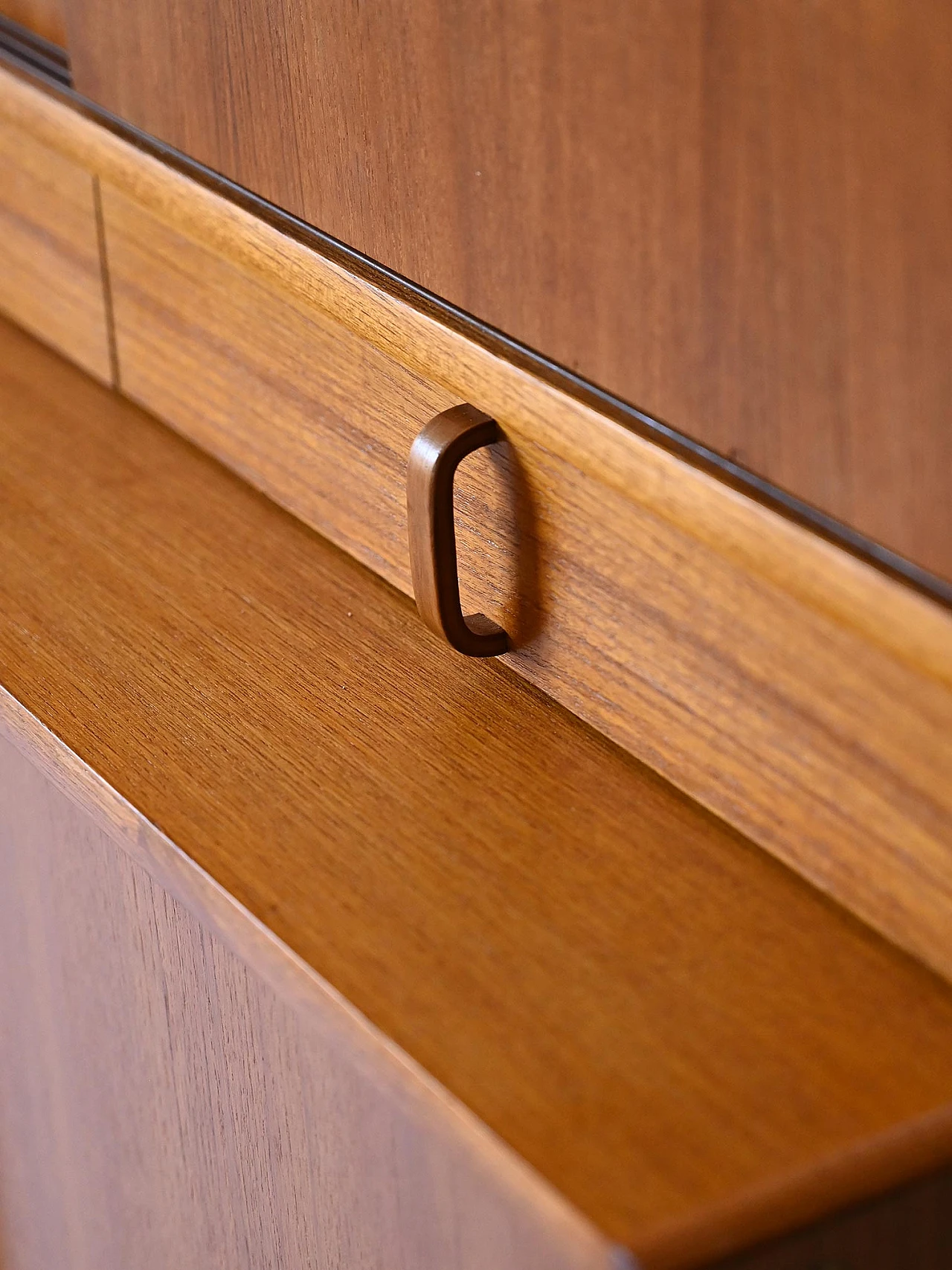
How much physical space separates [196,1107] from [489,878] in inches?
6.3

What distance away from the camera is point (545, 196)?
50cm

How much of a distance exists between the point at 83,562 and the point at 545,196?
28 cm

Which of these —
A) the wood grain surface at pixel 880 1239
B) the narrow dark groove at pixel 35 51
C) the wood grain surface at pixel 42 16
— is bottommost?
the wood grain surface at pixel 880 1239

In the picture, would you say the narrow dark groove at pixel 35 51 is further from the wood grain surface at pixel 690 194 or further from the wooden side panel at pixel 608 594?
the wood grain surface at pixel 690 194

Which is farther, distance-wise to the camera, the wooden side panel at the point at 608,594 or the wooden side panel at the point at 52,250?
the wooden side panel at the point at 52,250

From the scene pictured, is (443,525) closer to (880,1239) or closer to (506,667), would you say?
(506,667)

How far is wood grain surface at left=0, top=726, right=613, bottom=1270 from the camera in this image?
16.9 inches

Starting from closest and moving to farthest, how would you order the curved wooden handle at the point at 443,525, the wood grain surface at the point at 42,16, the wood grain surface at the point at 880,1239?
the wood grain surface at the point at 880,1239
the curved wooden handle at the point at 443,525
the wood grain surface at the point at 42,16

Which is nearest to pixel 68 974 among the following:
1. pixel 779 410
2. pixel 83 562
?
pixel 83 562

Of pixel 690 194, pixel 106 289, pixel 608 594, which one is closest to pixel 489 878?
pixel 608 594

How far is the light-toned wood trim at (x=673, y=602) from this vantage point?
44 centimetres

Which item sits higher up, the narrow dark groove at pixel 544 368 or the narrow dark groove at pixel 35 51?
the narrow dark groove at pixel 35 51

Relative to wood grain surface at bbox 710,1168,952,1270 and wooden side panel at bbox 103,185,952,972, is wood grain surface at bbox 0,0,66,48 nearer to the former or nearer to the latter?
wooden side panel at bbox 103,185,952,972

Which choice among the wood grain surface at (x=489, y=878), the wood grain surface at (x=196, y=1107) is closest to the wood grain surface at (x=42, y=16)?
the wood grain surface at (x=489, y=878)
